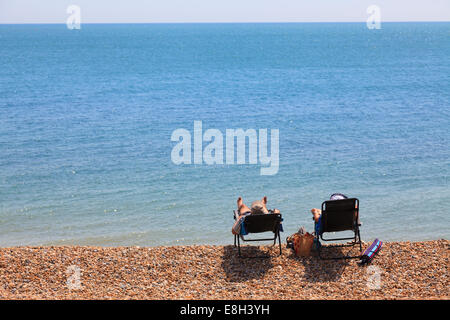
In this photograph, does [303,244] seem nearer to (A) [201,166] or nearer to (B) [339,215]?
(B) [339,215]

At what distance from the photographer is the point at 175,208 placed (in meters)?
12.3

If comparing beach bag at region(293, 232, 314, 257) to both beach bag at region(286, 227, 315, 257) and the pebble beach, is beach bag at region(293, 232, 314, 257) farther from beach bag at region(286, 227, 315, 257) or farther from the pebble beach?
the pebble beach

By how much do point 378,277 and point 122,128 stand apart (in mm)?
17848

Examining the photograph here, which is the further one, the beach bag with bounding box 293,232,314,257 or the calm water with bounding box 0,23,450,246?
the calm water with bounding box 0,23,450,246

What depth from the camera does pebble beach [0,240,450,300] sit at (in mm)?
6230

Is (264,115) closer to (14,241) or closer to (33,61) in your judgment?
(14,241)

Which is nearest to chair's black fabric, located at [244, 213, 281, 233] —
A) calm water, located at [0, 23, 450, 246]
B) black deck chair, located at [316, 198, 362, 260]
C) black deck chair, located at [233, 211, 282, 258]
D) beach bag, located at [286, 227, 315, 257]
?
black deck chair, located at [233, 211, 282, 258]

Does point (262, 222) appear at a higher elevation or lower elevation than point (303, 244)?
higher

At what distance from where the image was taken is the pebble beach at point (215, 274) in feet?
20.4

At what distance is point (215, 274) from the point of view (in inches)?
271

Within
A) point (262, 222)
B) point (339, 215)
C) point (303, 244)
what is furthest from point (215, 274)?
point (339, 215)

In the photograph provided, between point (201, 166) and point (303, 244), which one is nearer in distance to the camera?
point (303, 244)
